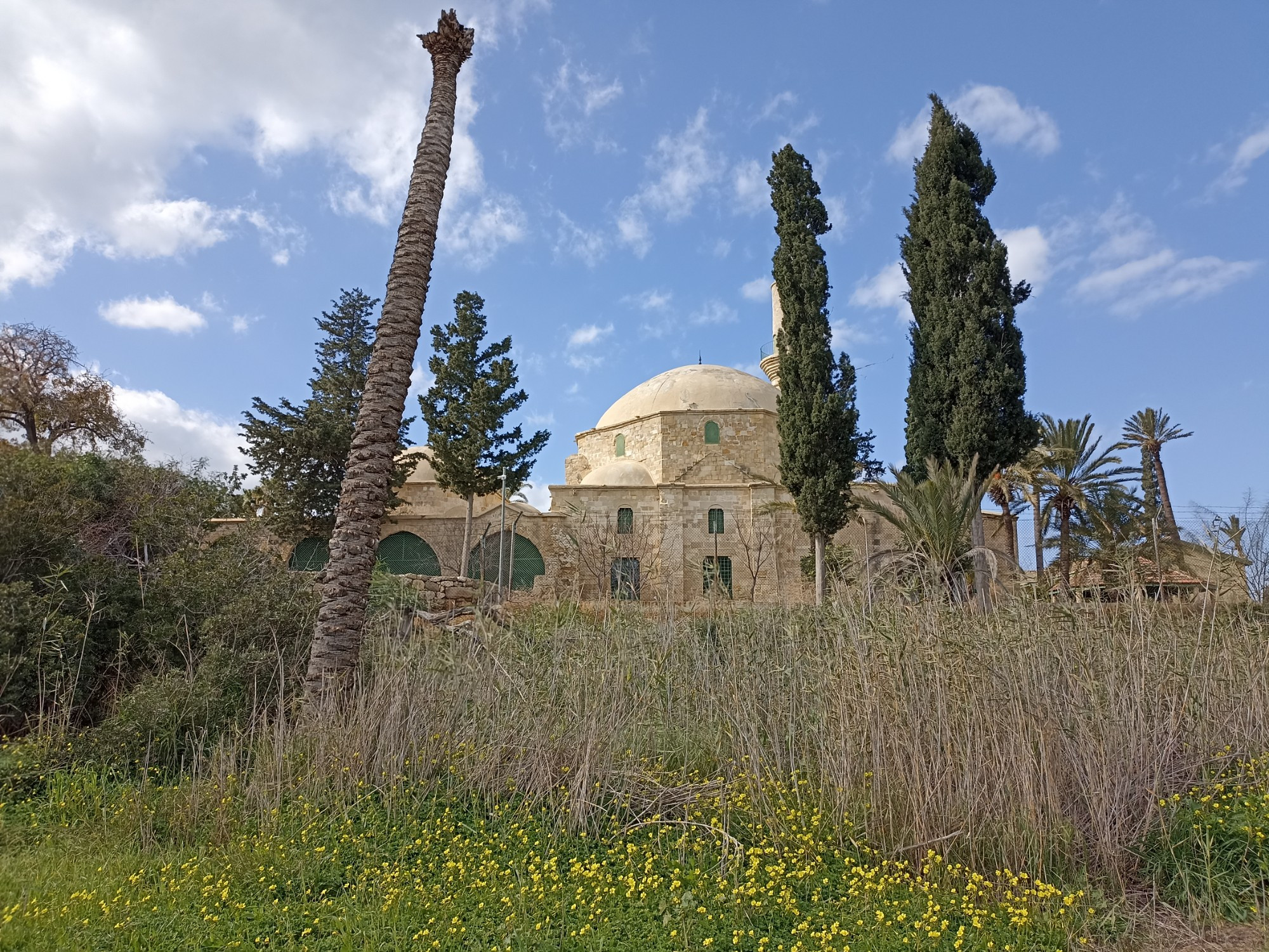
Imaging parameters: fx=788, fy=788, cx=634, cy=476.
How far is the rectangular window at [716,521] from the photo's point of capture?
21.9 metres

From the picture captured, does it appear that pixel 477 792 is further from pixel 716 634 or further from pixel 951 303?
pixel 951 303

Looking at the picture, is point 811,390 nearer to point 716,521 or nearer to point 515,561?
point 716,521

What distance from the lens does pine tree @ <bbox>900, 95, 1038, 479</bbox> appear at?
47.1 feet

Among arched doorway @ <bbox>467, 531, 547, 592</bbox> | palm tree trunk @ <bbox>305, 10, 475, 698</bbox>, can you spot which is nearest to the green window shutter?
arched doorway @ <bbox>467, 531, 547, 592</bbox>

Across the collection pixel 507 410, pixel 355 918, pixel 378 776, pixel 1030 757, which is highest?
pixel 507 410

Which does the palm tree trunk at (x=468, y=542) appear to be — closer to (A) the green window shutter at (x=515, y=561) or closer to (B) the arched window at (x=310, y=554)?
(A) the green window shutter at (x=515, y=561)

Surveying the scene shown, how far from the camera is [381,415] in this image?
19.2 ft

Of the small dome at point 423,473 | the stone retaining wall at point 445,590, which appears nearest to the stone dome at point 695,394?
the small dome at point 423,473

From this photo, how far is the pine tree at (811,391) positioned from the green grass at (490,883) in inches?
455

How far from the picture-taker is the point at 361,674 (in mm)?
5398

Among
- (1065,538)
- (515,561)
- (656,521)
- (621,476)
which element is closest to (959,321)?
(1065,538)

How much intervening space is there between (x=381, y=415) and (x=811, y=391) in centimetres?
1104

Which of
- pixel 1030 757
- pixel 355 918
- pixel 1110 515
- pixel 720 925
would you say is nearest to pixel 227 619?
pixel 355 918

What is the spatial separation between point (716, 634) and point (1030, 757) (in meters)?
2.35
